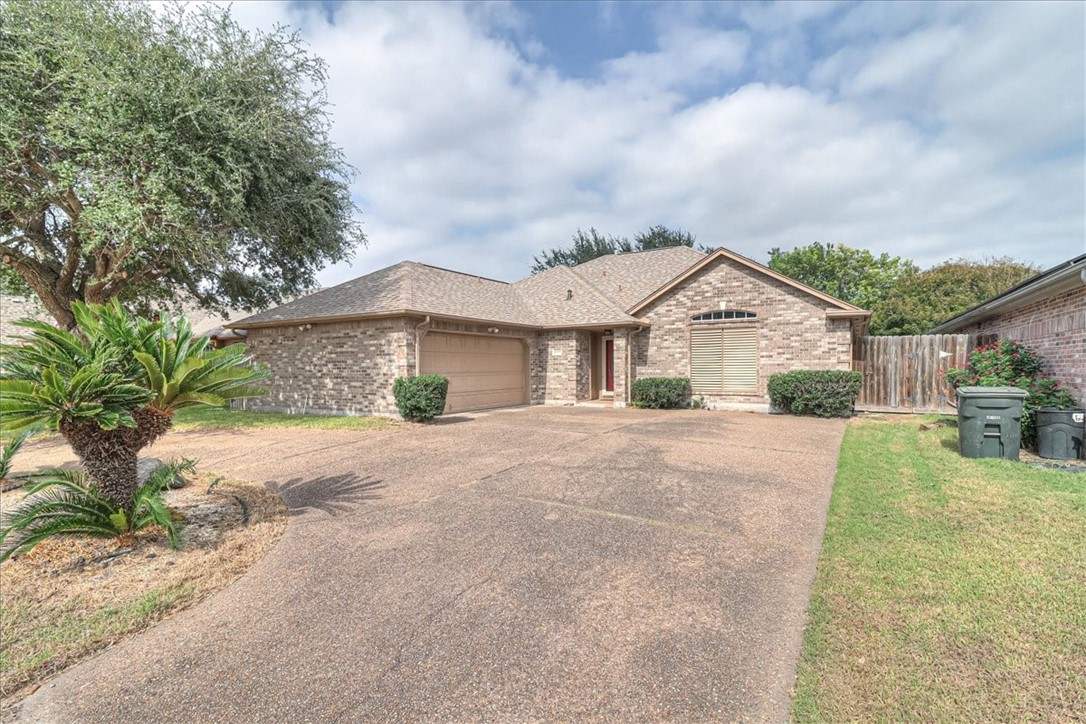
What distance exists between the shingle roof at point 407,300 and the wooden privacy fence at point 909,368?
10.3 meters

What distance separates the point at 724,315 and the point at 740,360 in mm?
1450

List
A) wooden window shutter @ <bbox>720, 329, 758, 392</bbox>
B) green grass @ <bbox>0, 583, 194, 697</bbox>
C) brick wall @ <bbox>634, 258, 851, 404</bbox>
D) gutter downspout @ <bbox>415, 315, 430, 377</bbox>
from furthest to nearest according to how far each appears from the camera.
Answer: wooden window shutter @ <bbox>720, 329, 758, 392</bbox>, brick wall @ <bbox>634, 258, 851, 404</bbox>, gutter downspout @ <bbox>415, 315, 430, 377</bbox>, green grass @ <bbox>0, 583, 194, 697</bbox>

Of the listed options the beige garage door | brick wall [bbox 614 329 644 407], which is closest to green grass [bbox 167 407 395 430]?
the beige garage door

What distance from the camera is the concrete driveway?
8.10 feet

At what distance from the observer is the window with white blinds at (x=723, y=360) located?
14.5m

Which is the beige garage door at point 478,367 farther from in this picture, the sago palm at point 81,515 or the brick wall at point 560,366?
the sago palm at point 81,515

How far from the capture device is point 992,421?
7.23 m

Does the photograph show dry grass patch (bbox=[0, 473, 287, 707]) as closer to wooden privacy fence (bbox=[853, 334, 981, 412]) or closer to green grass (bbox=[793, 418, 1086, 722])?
green grass (bbox=[793, 418, 1086, 722])

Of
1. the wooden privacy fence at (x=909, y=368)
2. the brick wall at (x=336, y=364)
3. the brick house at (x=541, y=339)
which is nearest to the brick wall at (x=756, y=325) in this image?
the brick house at (x=541, y=339)

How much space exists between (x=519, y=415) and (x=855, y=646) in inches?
432

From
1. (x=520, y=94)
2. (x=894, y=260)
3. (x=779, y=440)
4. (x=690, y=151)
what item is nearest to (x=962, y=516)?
(x=779, y=440)

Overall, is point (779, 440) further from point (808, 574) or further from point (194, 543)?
point (194, 543)

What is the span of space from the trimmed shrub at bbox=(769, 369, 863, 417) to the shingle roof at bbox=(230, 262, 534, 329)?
26.0 ft

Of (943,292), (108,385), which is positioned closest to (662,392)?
(108,385)
